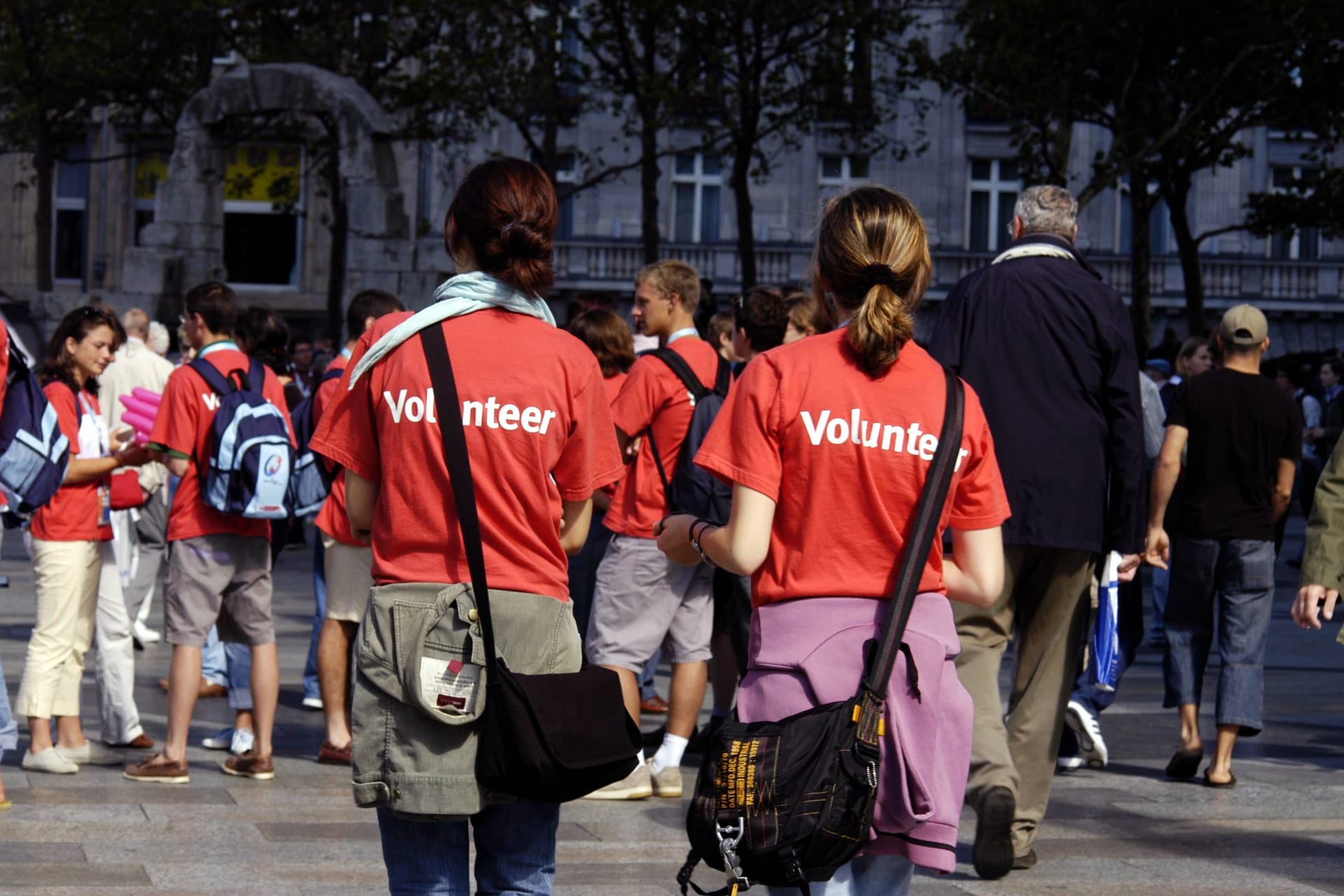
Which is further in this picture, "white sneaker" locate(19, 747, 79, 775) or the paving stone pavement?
"white sneaker" locate(19, 747, 79, 775)

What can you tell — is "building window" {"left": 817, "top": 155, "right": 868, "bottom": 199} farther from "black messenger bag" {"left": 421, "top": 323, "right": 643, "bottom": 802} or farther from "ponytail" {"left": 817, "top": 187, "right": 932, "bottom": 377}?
"black messenger bag" {"left": 421, "top": 323, "right": 643, "bottom": 802}

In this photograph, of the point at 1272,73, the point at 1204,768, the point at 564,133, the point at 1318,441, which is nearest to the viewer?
the point at 1204,768

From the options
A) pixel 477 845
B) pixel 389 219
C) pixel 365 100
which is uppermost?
pixel 365 100

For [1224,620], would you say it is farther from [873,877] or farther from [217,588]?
[873,877]

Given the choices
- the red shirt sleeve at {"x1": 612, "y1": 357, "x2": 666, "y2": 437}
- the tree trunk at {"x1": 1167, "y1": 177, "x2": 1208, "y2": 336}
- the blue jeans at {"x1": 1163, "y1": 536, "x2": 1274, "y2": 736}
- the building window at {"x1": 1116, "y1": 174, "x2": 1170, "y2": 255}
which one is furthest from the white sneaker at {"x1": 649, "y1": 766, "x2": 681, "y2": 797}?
the building window at {"x1": 1116, "y1": 174, "x2": 1170, "y2": 255}

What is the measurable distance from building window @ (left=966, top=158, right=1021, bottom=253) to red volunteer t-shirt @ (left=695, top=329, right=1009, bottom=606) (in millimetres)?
41825

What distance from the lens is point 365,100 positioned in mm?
21750

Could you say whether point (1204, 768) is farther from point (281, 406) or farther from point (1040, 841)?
point (281, 406)

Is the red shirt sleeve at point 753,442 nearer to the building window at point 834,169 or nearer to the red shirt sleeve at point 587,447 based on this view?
the red shirt sleeve at point 587,447

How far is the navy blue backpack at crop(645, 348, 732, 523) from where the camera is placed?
736 cm

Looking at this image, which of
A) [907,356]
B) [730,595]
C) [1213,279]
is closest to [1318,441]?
[730,595]

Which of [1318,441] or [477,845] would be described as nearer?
[477,845]

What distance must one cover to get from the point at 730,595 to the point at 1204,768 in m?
2.30

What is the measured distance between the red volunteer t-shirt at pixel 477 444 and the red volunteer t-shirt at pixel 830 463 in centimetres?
37
